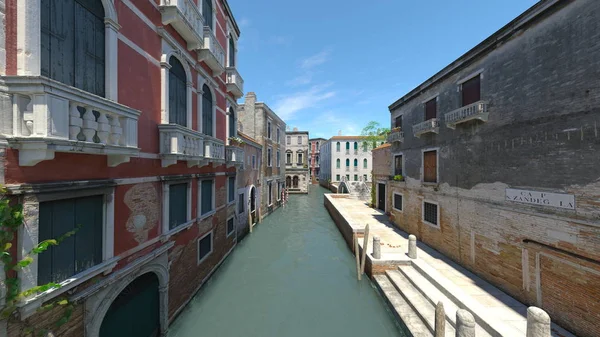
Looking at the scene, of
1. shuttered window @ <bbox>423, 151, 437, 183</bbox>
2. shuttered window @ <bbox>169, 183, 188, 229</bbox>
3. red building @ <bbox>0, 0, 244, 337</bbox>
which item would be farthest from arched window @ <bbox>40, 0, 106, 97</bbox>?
shuttered window @ <bbox>423, 151, 437, 183</bbox>

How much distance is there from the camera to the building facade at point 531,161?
530 centimetres

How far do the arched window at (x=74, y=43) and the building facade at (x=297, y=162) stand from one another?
3484cm

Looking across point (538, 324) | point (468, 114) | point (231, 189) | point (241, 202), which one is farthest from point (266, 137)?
point (538, 324)

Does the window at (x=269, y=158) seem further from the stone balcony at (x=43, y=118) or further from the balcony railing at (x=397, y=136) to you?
the stone balcony at (x=43, y=118)

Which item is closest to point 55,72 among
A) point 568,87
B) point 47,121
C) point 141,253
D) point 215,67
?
point 47,121

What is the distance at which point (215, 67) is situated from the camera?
29.9 feet

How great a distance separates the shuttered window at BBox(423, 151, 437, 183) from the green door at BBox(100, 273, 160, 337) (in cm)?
1159

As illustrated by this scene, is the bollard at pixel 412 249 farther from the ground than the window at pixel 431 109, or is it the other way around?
the window at pixel 431 109

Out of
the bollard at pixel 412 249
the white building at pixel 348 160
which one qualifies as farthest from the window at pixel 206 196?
the white building at pixel 348 160

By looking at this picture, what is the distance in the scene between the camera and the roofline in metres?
6.16

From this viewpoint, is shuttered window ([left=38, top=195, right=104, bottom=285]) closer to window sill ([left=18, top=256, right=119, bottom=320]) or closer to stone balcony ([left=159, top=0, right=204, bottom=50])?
window sill ([left=18, top=256, right=119, bottom=320])

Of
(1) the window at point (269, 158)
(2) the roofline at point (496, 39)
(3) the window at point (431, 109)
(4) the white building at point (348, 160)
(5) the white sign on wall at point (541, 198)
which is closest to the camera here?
(5) the white sign on wall at point (541, 198)

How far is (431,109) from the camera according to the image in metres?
11.2

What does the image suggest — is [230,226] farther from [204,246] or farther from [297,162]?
[297,162]
